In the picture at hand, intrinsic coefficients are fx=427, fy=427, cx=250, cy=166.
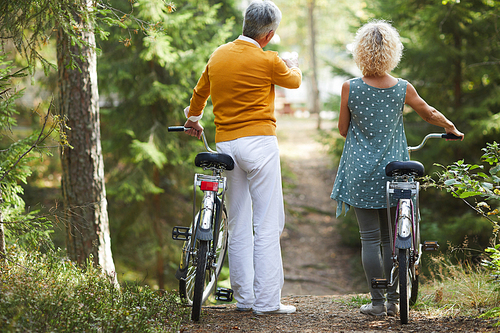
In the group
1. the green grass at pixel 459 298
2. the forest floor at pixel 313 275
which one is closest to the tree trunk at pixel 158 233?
the forest floor at pixel 313 275

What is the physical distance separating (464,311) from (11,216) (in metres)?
3.71

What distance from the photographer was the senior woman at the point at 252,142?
3.03m

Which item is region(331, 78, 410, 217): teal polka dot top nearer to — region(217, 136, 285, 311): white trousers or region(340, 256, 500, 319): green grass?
region(217, 136, 285, 311): white trousers

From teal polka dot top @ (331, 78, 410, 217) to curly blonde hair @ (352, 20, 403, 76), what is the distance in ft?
0.41

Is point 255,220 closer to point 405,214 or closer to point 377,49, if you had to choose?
point 405,214

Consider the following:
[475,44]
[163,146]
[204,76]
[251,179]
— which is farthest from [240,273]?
[475,44]

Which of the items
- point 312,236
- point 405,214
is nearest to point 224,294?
point 405,214

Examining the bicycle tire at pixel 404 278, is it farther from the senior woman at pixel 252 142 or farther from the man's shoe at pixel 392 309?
the senior woman at pixel 252 142

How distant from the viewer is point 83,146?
4.08 m

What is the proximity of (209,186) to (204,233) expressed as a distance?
328 mm

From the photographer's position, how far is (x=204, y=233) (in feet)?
9.54

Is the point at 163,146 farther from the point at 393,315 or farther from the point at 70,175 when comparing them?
the point at 393,315

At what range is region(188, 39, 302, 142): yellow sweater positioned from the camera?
3.02m

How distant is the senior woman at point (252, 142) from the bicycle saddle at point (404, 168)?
31.4 inches
